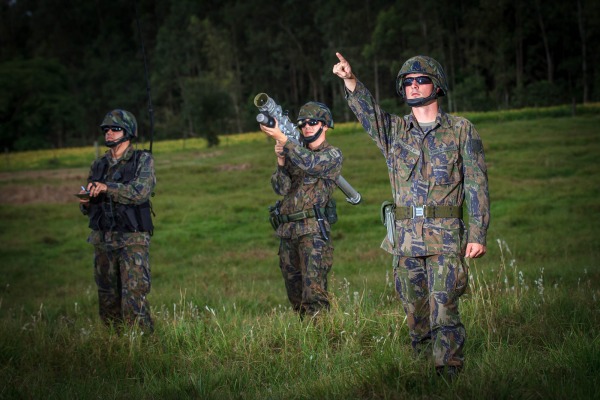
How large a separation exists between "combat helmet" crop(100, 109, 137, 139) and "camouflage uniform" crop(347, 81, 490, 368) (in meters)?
3.23

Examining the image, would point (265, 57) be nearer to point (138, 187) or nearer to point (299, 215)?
point (138, 187)

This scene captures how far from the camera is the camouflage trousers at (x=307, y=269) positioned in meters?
7.43

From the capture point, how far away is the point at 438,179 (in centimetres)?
537

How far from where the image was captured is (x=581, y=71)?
61875 mm

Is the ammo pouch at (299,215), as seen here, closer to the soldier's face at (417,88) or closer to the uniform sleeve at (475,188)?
the soldier's face at (417,88)

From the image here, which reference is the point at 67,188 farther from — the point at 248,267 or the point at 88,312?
the point at 88,312

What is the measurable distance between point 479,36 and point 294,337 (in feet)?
201

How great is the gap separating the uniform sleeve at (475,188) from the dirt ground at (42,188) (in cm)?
2418

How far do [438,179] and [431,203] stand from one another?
0.18 metres

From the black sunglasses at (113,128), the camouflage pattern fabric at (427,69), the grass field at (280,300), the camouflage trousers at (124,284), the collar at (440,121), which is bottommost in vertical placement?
the grass field at (280,300)

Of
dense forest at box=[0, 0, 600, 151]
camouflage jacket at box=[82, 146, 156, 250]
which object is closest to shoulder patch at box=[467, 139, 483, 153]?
camouflage jacket at box=[82, 146, 156, 250]

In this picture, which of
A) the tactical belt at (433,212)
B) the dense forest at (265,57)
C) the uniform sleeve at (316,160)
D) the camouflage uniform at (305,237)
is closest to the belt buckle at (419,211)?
the tactical belt at (433,212)

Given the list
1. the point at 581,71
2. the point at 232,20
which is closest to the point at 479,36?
the point at 581,71

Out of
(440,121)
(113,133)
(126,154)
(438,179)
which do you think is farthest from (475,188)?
(113,133)
